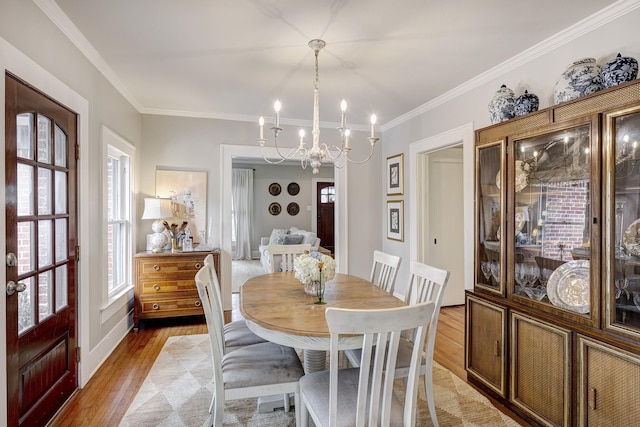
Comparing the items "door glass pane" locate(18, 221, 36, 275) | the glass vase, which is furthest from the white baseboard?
the glass vase

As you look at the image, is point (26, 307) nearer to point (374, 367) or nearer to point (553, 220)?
point (374, 367)

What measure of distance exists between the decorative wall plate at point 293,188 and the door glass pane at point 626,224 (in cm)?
747

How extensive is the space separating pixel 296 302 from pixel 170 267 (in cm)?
225

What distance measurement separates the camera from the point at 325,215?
9.09 m

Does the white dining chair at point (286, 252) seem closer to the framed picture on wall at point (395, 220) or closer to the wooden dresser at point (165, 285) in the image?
the wooden dresser at point (165, 285)

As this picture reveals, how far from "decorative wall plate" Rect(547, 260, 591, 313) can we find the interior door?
9.72 feet

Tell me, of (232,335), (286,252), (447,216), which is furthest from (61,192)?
(447,216)

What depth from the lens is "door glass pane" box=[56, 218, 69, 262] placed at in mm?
2141

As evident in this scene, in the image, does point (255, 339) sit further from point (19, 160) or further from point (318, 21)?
point (318, 21)

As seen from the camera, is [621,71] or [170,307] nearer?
[621,71]

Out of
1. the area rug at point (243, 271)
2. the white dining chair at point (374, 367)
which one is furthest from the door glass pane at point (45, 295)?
the area rug at point (243, 271)

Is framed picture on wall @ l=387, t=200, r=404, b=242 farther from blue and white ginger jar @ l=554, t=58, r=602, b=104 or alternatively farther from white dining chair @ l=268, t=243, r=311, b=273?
blue and white ginger jar @ l=554, t=58, r=602, b=104

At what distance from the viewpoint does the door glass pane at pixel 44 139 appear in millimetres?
1931

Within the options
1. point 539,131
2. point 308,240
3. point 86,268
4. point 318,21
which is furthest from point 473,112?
point 308,240
